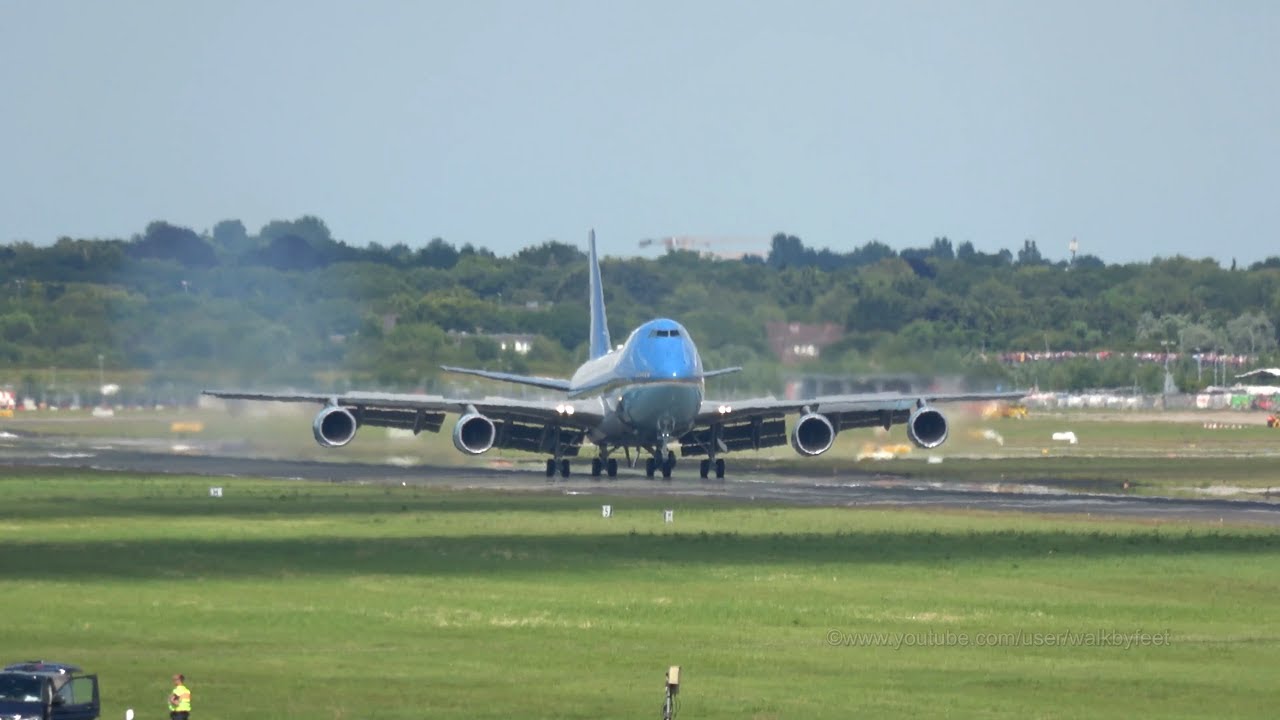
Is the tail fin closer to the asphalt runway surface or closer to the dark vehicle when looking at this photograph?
the asphalt runway surface

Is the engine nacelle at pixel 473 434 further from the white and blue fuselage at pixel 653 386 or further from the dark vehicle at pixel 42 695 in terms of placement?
the dark vehicle at pixel 42 695

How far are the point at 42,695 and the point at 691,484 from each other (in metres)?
44.2

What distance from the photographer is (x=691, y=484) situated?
212 feet

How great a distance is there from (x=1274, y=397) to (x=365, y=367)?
200ft

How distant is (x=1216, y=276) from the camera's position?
136 m

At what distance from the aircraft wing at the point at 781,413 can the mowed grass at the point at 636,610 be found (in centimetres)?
1668

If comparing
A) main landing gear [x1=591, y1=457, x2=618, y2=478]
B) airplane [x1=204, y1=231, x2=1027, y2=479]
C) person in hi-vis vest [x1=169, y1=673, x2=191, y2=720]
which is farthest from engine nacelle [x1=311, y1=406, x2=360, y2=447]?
person in hi-vis vest [x1=169, y1=673, x2=191, y2=720]

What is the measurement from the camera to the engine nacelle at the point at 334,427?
222 feet

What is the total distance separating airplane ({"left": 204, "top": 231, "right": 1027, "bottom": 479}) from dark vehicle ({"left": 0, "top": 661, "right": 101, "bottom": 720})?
42636 millimetres

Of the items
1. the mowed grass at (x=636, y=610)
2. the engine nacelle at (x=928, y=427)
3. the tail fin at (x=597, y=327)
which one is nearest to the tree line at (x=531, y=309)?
the tail fin at (x=597, y=327)

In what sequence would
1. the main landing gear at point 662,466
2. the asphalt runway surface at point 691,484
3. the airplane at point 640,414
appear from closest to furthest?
the asphalt runway surface at point 691,484 < the airplane at point 640,414 < the main landing gear at point 662,466

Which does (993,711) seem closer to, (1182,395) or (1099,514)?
(1099,514)

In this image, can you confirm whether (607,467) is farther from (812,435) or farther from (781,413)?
(812,435)

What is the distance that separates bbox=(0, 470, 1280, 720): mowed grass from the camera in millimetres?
25219
